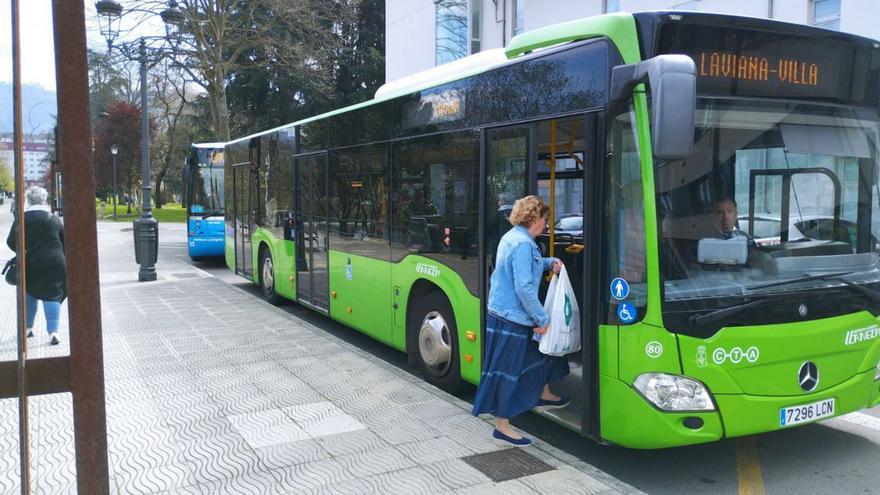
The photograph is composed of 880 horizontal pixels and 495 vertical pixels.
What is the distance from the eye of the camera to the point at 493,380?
16.1ft

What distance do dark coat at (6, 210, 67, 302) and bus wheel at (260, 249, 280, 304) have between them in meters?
3.99

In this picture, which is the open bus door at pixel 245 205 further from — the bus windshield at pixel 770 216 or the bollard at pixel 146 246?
the bus windshield at pixel 770 216

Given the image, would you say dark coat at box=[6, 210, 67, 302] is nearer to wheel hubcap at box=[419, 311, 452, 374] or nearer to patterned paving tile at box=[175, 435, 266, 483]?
patterned paving tile at box=[175, 435, 266, 483]

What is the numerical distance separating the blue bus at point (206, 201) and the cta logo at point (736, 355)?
1636 centimetres

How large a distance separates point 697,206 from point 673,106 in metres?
0.75

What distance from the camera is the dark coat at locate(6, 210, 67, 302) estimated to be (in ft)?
25.1

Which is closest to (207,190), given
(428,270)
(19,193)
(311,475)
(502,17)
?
(502,17)

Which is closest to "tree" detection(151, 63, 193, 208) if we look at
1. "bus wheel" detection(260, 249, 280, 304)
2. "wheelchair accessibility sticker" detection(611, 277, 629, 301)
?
"bus wheel" detection(260, 249, 280, 304)

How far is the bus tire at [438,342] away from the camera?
20.4 feet

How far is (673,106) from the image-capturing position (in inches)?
144

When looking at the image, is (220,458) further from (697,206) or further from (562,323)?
(697,206)

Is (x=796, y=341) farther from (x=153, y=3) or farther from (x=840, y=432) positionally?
(x=153, y=3)

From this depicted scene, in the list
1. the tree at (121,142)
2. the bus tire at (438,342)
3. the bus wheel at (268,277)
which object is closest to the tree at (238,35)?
the bus wheel at (268,277)

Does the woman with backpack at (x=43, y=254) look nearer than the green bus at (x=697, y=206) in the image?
No
